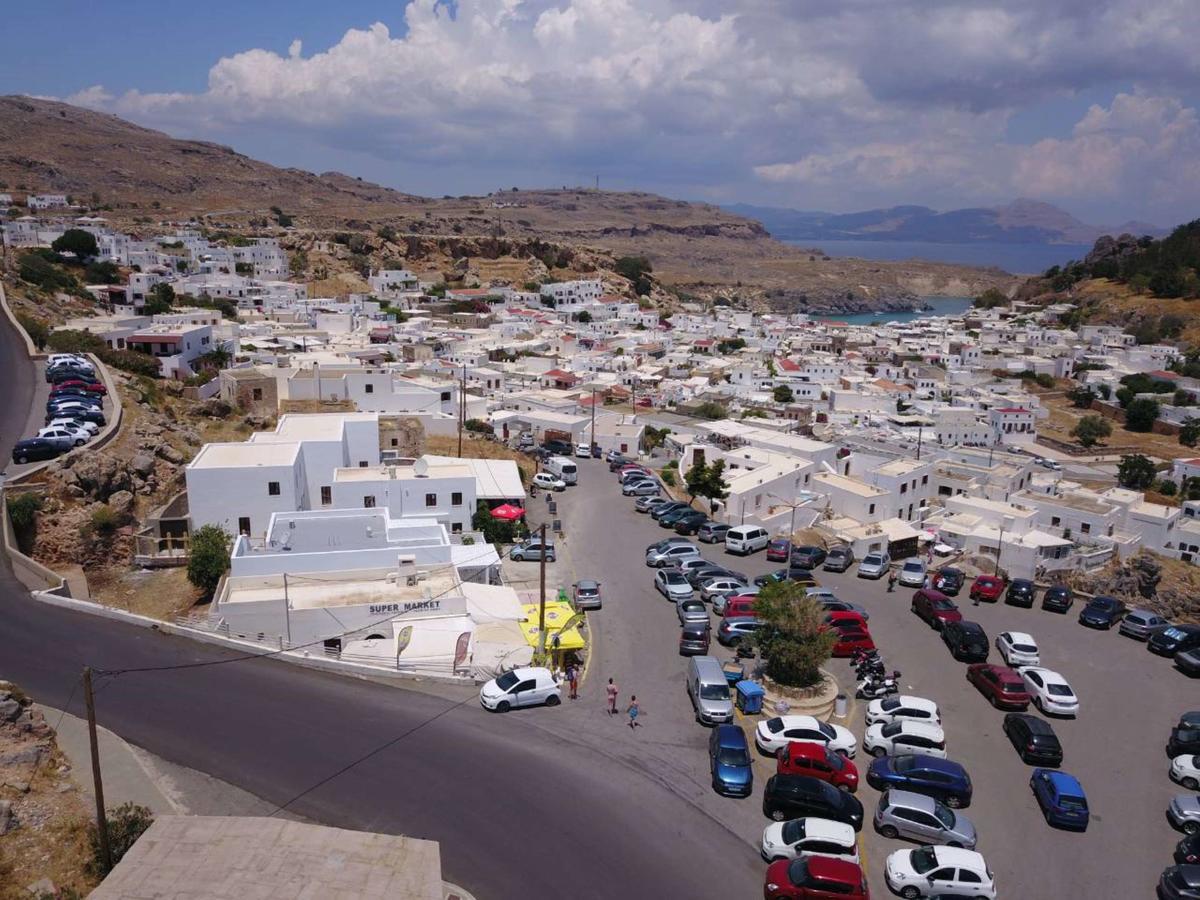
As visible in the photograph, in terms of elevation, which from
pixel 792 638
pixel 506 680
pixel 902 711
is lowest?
pixel 902 711

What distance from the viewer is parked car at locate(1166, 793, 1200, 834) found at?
41.2 feet

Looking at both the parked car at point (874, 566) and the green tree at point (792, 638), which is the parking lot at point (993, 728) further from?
the green tree at point (792, 638)

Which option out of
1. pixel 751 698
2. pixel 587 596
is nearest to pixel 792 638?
pixel 751 698

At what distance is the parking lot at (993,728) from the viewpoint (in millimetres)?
11812

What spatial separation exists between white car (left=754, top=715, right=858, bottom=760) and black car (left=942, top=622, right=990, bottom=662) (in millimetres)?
4920

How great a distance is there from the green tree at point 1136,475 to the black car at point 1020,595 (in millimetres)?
24895

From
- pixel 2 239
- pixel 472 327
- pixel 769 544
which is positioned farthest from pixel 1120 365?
pixel 2 239

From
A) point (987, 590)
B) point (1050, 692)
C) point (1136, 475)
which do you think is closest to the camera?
point (1050, 692)

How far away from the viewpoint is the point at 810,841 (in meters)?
11.1

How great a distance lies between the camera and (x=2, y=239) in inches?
2363

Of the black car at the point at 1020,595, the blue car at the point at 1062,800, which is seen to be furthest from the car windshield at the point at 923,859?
the black car at the point at 1020,595

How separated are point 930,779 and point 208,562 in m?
14.8

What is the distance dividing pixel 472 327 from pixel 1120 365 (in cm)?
5474

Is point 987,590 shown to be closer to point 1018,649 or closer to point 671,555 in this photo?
point 1018,649
